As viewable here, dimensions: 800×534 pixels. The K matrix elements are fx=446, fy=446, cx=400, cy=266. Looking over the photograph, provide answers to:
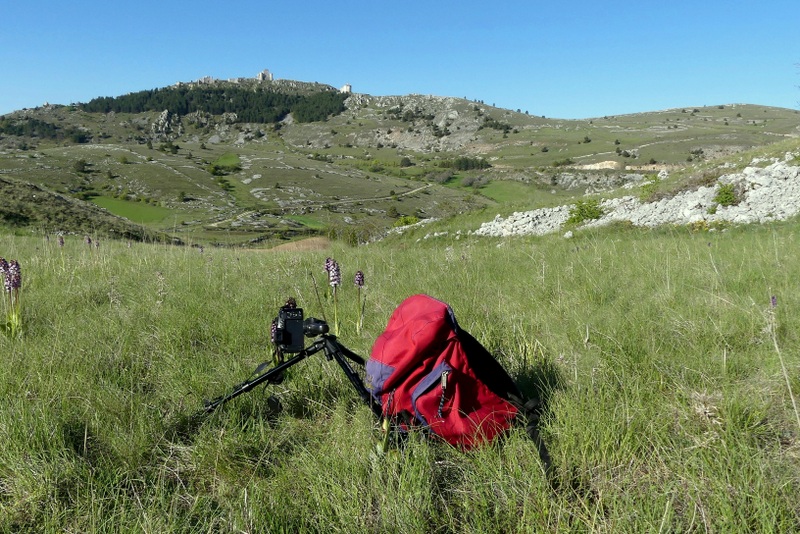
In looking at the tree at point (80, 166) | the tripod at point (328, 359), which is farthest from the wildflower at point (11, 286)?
the tree at point (80, 166)

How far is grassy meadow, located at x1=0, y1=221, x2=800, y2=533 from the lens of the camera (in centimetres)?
158

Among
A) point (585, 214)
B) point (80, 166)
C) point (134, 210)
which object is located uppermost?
point (80, 166)

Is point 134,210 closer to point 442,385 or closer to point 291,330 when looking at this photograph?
point 291,330

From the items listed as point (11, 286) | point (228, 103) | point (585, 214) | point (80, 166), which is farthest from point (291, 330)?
point (228, 103)

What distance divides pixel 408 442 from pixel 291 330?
0.72 meters

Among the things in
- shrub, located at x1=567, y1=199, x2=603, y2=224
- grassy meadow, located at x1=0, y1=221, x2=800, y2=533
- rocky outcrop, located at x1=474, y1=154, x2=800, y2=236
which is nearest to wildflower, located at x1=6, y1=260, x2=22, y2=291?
grassy meadow, located at x1=0, y1=221, x2=800, y2=533

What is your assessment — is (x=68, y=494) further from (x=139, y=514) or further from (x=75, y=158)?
(x=75, y=158)

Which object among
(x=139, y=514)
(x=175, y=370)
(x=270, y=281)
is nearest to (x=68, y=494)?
(x=139, y=514)

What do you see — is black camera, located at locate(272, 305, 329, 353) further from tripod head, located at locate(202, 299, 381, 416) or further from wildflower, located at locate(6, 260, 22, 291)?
wildflower, located at locate(6, 260, 22, 291)

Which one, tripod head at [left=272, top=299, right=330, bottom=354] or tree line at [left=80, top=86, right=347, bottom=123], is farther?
tree line at [left=80, top=86, right=347, bottom=123]

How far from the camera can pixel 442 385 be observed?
78.3 inches

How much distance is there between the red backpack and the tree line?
180 metres

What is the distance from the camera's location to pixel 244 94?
18988 centimetres

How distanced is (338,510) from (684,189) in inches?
560
